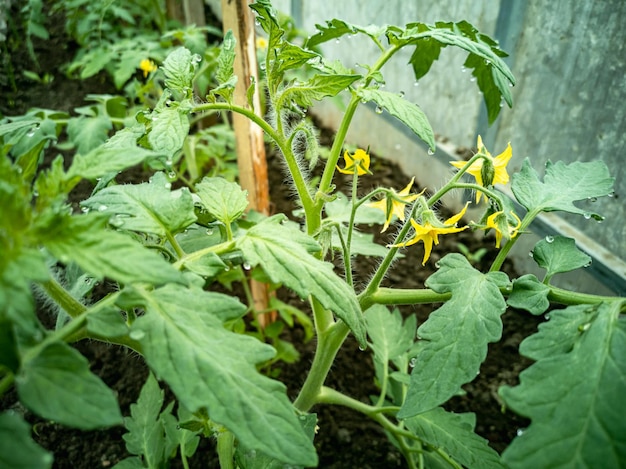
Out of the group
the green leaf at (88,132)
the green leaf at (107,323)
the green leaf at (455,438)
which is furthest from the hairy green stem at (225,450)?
the green leaf at (88,132)

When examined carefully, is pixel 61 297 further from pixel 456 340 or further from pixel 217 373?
pixel 456 340

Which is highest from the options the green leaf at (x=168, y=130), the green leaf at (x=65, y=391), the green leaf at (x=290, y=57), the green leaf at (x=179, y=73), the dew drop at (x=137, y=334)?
the green leaf at (x=290, y=57)

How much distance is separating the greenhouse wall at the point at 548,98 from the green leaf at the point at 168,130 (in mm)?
665

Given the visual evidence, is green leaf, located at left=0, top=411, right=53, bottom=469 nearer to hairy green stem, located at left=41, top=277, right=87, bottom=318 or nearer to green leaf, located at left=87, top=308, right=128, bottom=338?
green leaf, located at left=87, top=308, right=128, bottom=338

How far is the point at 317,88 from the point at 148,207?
0.31 m

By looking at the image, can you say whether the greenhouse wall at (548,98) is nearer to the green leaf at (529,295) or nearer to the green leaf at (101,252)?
the green leaf at (529,295)

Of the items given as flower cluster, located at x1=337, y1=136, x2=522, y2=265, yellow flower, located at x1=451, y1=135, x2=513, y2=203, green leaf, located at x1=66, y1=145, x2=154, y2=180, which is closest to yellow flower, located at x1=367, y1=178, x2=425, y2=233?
flower cluster, located at x1=337, y1=136, x2=522, y2=265

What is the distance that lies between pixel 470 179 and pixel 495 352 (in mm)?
600

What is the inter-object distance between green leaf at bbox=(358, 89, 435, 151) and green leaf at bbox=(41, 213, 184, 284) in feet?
1.39

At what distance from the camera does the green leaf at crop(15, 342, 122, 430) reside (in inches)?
19.3

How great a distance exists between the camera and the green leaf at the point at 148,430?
3.40 feet

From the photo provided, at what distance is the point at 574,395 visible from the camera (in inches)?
22.4

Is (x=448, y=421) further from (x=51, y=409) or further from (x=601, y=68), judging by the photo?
(x=601, y=68)

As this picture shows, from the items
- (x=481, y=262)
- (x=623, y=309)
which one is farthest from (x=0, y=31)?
(x=623, y=309)
